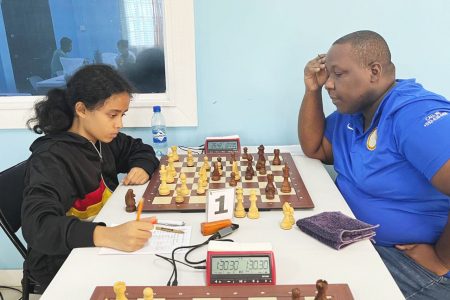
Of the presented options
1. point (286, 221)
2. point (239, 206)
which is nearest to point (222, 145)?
point (239, 206)

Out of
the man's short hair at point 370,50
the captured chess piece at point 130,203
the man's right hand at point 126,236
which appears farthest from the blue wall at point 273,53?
the man's right hand at point 126,236

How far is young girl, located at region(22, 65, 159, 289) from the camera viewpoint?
3.53 ft

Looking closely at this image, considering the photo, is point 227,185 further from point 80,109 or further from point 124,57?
point 124,57

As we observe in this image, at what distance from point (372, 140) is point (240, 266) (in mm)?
723

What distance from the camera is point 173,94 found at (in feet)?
6.33

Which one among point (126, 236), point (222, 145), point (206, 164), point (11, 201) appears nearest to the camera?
point (126, 236)

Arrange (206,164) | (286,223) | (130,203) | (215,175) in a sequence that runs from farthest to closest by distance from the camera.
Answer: (206,164) < (215,175) < (130,203) < (286,223)

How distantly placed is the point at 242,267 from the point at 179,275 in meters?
0.16

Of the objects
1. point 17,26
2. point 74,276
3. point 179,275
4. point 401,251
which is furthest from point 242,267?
point 17,26

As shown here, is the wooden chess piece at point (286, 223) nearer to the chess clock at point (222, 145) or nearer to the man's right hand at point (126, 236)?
the man's right hand at point (126, 236)

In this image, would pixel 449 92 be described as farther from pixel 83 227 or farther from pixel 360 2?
pixel 83 227

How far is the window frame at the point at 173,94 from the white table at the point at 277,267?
2.80 feet

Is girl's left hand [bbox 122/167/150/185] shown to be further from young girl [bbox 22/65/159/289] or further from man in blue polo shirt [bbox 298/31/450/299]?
man in blue polo shirt [bbox 298/31/450/299]

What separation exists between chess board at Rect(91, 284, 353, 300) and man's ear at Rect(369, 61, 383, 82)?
754mm
